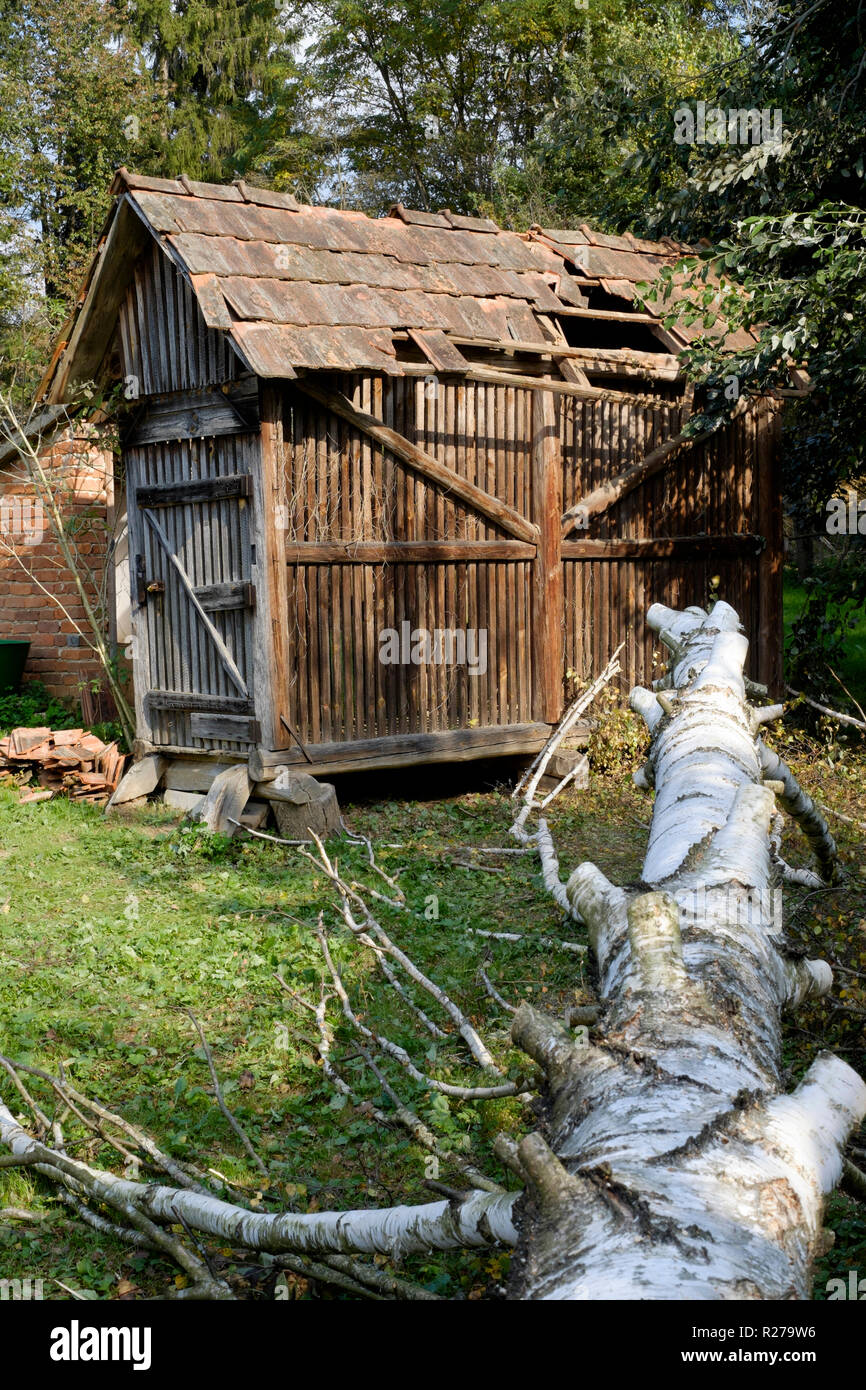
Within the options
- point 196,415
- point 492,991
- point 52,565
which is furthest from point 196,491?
point 492,991

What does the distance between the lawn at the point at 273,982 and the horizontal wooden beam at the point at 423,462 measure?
7.86ft

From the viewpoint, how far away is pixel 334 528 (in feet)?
29.4

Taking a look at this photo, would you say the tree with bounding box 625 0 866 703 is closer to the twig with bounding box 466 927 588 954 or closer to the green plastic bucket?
the twig with bounding box 466 927 588 954

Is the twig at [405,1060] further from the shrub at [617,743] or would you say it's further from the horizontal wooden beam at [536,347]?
the horizontal wooden beam at [536,347]

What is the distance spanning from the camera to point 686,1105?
2.31 metres

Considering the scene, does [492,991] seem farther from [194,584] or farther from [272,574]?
[194,584]

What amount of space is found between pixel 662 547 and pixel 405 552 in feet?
9.72

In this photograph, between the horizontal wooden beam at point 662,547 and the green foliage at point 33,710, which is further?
the green foliage at point 33,710

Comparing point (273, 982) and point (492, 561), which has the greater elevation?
point (492, 561)

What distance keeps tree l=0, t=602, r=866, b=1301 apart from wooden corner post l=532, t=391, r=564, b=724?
544cm

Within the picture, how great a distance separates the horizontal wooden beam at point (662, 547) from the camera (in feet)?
34.3

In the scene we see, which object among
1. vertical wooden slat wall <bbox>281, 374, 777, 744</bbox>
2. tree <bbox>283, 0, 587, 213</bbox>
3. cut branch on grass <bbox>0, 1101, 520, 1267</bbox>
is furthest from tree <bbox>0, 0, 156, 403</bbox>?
cut branch on grass <bbox>0, 1101, 520, 1267</bbox>

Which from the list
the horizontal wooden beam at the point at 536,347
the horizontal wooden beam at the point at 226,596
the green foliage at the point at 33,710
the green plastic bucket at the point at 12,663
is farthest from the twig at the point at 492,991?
the green plastic bucket at the point at 12,663
